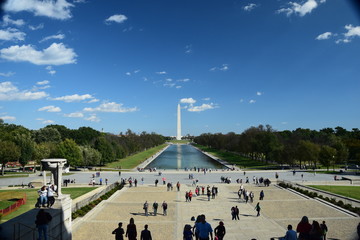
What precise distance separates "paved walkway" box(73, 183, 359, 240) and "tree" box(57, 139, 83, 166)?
3123cm

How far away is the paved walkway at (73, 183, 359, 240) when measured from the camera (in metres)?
18.0

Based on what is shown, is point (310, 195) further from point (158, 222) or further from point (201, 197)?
point (158, 222)

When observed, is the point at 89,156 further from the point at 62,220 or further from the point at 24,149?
the point at 62,220

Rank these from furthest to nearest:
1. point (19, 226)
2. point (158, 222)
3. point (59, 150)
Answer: point (59, 150) < point (158, 222) < point (19, 226)

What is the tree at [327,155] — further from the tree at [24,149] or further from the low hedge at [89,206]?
the tree at [24,149]

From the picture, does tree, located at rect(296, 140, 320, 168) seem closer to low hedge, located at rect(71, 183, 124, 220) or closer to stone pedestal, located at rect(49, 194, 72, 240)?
low hedge, located at rect(71, 183, 124, 220)

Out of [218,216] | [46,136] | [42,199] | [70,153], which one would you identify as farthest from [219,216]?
[46,136]

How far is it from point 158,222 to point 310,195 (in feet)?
62.9

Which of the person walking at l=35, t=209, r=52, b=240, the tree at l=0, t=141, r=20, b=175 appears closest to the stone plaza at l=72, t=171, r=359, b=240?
the person walking at l=35, t=209, r=52, b=240

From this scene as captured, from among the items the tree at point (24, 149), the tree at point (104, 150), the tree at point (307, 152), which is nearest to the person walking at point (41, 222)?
the tree at point (24, 149)

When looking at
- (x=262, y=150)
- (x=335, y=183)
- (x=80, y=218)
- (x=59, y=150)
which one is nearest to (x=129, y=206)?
(x=80, y=218)

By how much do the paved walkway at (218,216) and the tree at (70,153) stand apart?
31227 millimetres

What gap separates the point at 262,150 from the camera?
77938 millimetres

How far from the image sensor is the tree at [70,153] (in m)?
59.5
